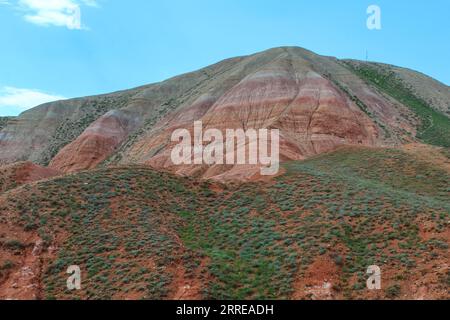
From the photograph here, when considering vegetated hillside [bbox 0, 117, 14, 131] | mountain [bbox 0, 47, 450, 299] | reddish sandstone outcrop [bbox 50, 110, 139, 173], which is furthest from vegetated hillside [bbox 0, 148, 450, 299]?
vegetated hillside [bbox 0, 117, 14, 131]

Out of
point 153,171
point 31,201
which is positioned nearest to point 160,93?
point 153,171

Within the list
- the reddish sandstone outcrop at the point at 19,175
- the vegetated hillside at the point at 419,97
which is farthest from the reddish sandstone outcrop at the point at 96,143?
the vegetated hillside at the point at 419,97

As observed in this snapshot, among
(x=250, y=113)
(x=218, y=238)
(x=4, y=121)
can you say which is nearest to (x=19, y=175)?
(x=218, y=238)

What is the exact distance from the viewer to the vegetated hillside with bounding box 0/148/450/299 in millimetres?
16125

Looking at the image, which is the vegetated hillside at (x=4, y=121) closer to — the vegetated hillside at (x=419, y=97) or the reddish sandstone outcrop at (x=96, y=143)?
the reddish sandstone outcrop at (x=96, y=143)

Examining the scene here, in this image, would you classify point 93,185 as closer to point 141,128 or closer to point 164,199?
point 164,199

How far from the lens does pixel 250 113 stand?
54938mm

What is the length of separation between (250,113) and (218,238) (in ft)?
116

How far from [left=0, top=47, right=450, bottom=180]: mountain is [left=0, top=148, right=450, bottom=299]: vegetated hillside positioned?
646cm

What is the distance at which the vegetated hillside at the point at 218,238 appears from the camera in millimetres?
16125

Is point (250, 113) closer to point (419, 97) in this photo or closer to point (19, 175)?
point (19, 175)

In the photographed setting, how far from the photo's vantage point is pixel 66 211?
72.1ft

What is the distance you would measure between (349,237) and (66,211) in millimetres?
13066

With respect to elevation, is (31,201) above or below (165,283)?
above
